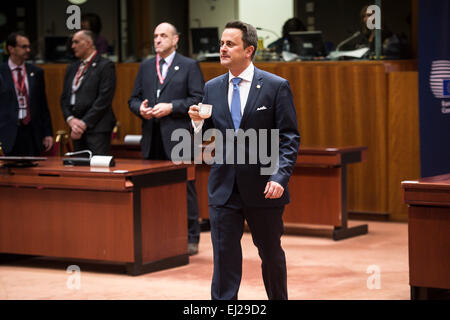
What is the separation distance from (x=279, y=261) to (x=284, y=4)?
6101 mm

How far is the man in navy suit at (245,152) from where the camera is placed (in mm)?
4070

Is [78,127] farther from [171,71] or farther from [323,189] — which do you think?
[323,189]

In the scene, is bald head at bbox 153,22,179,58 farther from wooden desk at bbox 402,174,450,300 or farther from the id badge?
wooden desk at bbox 402,174,450,300

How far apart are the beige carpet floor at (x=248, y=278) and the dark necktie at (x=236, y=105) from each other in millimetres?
1418

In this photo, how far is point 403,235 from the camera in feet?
24.4

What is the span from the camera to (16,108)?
7.27 meters

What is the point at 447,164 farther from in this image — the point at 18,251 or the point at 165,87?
the point at 18,251

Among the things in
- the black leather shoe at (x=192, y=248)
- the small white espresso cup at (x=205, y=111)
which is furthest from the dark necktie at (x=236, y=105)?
the black leather shoe at (x=192, y=248)

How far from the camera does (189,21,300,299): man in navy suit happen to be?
4.07m

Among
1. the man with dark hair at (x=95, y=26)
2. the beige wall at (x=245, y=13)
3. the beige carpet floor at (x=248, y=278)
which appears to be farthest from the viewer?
the man with dark hair at (x=95, y=26)

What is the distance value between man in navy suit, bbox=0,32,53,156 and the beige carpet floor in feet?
4.14

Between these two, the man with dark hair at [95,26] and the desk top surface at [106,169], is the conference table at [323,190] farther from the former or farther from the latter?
the man with dark hair at [95,26]

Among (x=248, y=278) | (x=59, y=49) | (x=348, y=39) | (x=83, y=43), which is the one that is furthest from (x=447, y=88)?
(x=59, y=49)

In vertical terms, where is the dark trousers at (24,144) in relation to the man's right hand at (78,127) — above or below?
below
